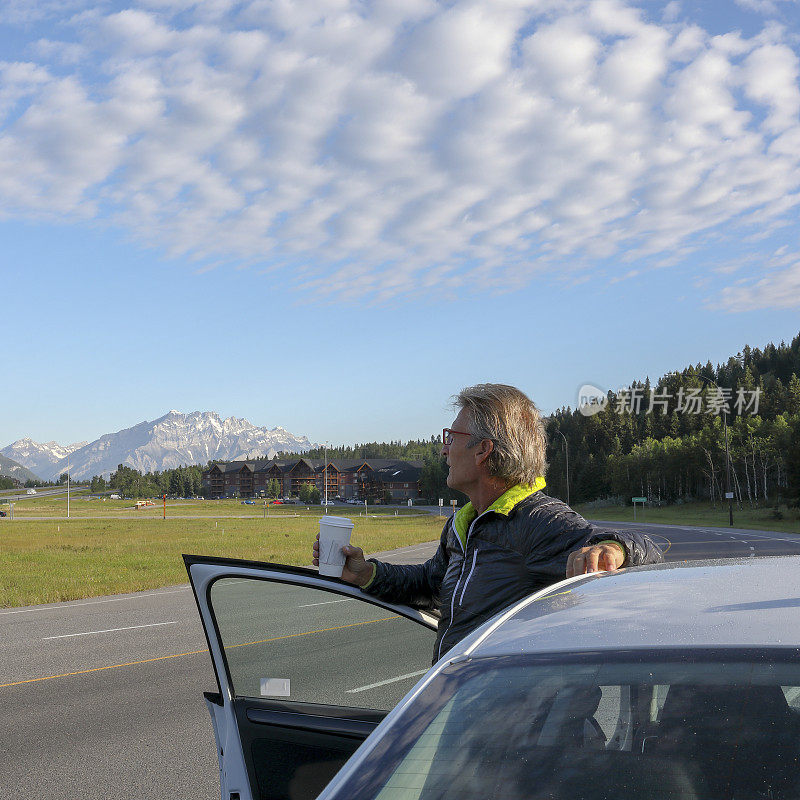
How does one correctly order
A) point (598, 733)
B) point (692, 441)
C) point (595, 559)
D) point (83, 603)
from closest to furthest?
point (598, 733)
point (595, 559)
point (83, 603)
point (692, 441)

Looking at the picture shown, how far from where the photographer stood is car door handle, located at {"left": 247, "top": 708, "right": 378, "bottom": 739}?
2.98m

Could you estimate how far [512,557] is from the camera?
2.75m

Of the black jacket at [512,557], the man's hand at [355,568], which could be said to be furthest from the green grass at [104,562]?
the black jacket at [512,557]

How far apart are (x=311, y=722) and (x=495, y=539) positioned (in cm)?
103

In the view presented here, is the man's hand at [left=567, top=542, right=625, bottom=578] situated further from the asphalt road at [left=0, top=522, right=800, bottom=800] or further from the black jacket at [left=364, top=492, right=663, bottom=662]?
the asphalt road at [left=0, top=522, right=800, bottom=800]

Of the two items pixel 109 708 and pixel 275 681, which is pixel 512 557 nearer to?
pixel 275 681

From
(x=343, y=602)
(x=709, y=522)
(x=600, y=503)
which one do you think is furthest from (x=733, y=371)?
(x=343, y=602)

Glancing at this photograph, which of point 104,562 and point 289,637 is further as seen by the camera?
point 104,562

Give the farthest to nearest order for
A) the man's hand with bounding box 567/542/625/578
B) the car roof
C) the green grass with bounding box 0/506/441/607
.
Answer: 1. the green grass with bounding box 0/506/441/607
2. the man's hand with bounding box 567/542/625/578
3. the car roof

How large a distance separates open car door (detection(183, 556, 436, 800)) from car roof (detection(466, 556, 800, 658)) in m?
1.18

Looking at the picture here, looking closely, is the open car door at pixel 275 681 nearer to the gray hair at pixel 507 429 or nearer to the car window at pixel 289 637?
the car window at pixel 289 637

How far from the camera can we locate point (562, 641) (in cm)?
162

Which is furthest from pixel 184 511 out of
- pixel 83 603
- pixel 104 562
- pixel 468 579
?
pixel 468 579

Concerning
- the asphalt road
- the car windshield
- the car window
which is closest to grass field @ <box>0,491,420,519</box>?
the asphalt road
